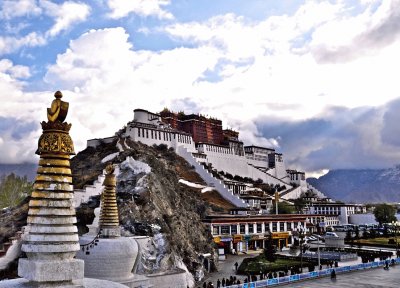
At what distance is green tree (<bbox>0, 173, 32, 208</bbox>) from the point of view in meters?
61.7

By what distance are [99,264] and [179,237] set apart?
79.9ft

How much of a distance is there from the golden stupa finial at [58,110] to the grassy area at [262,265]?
36625 mm

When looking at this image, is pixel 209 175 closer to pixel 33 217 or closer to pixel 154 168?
pixel 154 168

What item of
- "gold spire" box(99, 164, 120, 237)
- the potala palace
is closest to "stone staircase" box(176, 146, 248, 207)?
the potala palace

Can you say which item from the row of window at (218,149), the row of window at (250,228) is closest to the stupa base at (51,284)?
the row of window at (250,228)

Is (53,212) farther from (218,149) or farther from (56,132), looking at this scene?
(218,149)

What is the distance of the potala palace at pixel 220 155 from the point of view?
9706 centimetres

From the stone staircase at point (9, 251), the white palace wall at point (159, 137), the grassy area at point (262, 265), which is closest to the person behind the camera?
the stone staircase at point (9, 251)

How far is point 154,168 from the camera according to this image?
191 ft

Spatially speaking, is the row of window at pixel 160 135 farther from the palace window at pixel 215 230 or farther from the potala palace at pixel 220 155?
the palace window at pixel 215 230

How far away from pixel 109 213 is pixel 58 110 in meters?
13.2

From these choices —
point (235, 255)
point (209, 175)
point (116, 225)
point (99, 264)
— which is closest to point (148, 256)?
point (116, 225)

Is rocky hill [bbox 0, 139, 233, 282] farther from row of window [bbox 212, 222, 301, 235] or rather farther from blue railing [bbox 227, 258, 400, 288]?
blue railing [bbox 227, 258, 400, 288]

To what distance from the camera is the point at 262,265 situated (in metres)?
46.8
